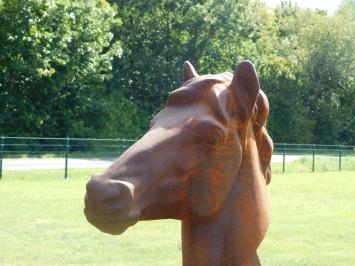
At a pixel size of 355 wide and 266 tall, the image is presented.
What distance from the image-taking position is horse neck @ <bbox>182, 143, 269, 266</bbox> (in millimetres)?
2496

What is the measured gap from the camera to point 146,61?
31.0 metres

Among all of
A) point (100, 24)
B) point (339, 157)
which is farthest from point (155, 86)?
point (339, 157)

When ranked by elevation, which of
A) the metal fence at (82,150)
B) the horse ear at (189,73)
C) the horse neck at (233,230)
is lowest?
the metal fence at (82,150)

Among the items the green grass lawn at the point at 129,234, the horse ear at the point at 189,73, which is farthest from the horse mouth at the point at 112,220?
the green grass lawn at the point at 129,234

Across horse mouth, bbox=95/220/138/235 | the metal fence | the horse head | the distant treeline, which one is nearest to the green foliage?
the distant treeline

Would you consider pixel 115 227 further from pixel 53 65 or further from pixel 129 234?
pixel 53 65

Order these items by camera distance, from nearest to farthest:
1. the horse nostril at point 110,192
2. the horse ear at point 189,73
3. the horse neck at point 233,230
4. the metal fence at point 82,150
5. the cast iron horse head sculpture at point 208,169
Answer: the horse nostril at point 110,192
the cast iron horse head sculpture at point 208,169
the horse neck at point 233,230
the horse ear at point 189,73
the metal fence at point 82,150

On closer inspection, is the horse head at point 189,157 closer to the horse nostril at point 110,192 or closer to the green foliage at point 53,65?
the horse nostril at point 110,192

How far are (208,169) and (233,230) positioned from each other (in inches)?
10.5

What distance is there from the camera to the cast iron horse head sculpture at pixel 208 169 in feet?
7.79

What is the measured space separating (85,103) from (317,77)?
1968 cm

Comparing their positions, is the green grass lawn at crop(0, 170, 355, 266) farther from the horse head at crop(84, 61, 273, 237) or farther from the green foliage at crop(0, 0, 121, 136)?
the green foliage at crop(0, 0, 121, 136)

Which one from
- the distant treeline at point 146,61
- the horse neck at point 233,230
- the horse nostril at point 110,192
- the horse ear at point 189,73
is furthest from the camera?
the distant treeline at point 146,61

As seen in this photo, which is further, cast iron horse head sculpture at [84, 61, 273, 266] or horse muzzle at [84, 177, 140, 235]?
cast iron horse head sculpture at [84, 61, 273, 266]
